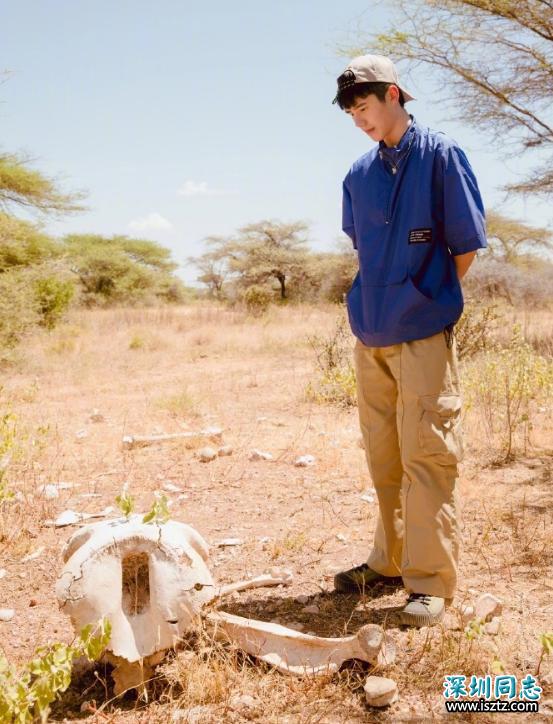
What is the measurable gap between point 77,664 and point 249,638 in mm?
582

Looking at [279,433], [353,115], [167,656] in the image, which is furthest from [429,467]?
[279,433]

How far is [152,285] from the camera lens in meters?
27.7

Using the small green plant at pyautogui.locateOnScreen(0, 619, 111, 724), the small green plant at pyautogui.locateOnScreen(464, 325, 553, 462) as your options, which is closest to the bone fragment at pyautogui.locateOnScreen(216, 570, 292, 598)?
the small green plant at pyautogui.locateOnScreen(0, 619, 111, 724)

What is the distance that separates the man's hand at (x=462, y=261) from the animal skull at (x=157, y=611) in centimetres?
115

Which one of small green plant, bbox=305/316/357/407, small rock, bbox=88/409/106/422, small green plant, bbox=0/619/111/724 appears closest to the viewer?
small green plant, bbox=0/619/111/724

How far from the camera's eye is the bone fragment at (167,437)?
4.76 metres

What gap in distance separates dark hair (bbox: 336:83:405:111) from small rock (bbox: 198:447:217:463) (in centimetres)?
272

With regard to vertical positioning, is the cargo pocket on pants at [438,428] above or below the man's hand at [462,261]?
below

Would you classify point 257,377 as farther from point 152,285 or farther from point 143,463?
point 152,285

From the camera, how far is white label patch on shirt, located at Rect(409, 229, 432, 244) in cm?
212

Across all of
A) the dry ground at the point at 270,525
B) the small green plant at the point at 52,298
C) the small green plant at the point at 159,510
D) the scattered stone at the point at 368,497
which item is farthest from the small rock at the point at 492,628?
the small green plant at the point at 52,298

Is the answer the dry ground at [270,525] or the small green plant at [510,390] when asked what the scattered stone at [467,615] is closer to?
the dry ground at [270,525]

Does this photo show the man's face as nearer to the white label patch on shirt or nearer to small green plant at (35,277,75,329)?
the white label patch on shirt

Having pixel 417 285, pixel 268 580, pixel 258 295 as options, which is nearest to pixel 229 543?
pixel 268 580
